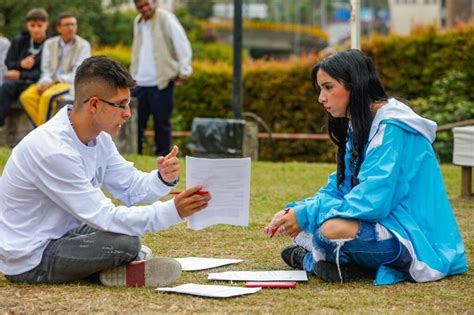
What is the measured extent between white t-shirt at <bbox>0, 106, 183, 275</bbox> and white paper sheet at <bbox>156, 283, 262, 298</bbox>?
31cm

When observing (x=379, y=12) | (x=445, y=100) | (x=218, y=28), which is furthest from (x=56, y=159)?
(x=379, y=12)

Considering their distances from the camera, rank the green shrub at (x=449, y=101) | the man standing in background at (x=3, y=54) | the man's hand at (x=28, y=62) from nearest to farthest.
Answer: the man's hand at (x=28, y=62)
the man standing in background at (x=3, y=54)
the green shrub at (x=449, y=101)

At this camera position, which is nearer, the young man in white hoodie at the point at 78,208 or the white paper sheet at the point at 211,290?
the white paper sheet at the point at 211,290

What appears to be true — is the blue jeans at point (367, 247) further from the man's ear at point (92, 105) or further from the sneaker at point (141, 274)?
the man's ear at point (92, 105)

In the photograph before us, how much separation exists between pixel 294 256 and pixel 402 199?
789mm

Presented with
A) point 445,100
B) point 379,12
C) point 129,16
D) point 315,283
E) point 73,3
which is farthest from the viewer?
point 379,12

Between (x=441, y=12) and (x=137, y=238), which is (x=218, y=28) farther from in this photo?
(x=137, y=238)

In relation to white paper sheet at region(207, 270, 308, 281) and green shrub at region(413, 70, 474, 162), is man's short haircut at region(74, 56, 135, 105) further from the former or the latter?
green shrub at region(413, 70, 474, 162)

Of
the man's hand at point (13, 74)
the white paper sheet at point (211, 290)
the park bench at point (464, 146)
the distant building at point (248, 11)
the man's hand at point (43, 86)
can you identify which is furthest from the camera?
the distant building at point (248, 11)

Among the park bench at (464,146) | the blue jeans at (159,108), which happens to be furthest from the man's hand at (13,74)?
the park bench at (464,146)

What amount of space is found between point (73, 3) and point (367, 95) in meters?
27.6

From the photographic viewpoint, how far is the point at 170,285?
207 inches

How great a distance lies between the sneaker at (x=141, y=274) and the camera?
5.21 m

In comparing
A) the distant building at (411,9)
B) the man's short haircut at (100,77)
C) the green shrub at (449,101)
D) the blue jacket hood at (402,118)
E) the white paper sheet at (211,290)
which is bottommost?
the distant building at (411,9)
